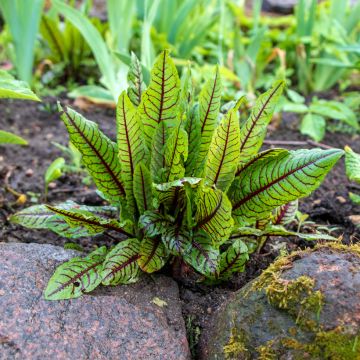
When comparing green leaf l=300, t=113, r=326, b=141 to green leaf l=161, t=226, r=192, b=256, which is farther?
green leaf l=300, t=113, r=326, b=141

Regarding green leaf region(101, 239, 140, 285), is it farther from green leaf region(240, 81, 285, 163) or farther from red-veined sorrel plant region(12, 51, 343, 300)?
green leaf region(240, 81, 285, 163)

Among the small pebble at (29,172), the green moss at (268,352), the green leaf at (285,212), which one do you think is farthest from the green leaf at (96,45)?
the green moss at (268,352)

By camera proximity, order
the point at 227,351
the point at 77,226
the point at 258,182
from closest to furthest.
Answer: the point at 227,351, the point at 258,182, the point at 77,226

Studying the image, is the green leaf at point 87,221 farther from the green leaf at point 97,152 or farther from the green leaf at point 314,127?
the green leaf at point 314,127

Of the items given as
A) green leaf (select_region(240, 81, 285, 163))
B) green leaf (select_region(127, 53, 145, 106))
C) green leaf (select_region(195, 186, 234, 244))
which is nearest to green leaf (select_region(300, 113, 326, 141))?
green leaf (select_region(240, 81, 285, 163))

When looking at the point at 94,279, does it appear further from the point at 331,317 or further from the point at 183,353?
the point at 331,317

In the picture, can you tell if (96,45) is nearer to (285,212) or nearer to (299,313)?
(285,212)

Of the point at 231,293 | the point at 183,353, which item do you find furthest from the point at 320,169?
the point at 183,353
